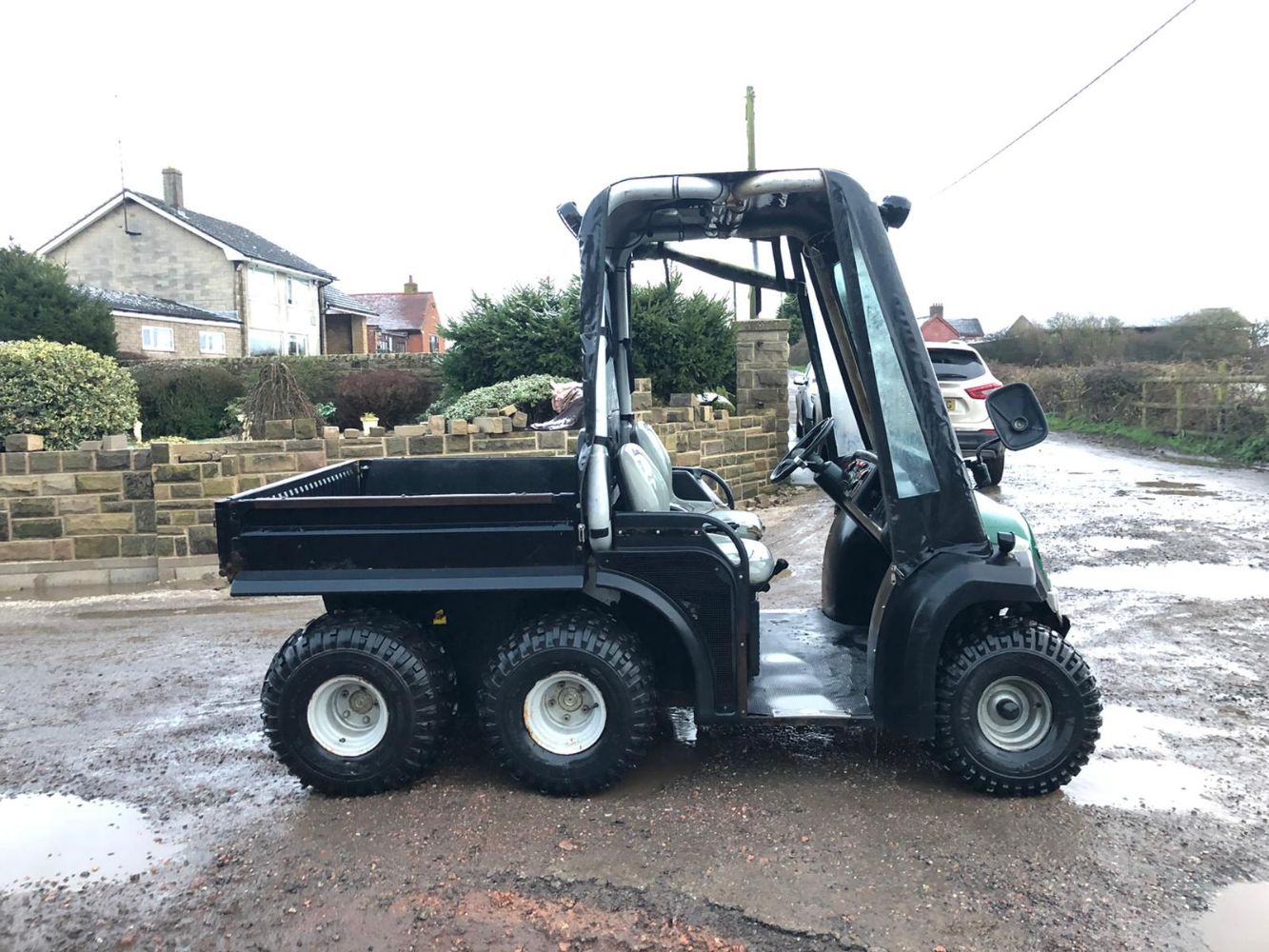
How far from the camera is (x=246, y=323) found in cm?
3534

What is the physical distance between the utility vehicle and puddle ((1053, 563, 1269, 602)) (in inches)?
154

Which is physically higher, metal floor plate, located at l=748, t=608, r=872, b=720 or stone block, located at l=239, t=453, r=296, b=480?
stone block, located at l=239, t=453, r=296, b=480

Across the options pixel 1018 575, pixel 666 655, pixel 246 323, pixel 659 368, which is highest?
pixel 246 323

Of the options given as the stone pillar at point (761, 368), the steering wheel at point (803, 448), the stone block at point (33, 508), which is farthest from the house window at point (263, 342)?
the steering wheel at point (803, 448)

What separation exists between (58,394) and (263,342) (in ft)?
92.3

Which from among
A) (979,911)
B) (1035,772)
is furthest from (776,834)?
(1035,772)

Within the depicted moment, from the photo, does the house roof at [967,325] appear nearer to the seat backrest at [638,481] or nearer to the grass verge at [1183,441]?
the grass verge at [1183,441]

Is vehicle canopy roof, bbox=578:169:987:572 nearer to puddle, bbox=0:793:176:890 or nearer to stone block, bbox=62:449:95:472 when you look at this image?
puddle, bbox=0:793:176:890

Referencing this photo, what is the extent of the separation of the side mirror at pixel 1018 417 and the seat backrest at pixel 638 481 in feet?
4.60

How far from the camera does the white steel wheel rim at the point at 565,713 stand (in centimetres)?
382

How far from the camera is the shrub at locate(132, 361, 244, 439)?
2105cm

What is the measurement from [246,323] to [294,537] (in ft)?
113

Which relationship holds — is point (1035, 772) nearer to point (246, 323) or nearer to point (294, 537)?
point (294, 537)

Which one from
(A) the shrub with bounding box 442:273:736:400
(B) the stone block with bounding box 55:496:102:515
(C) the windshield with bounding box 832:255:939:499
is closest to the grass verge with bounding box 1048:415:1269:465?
(A) the shrub with bounding box 442:273:736:400
